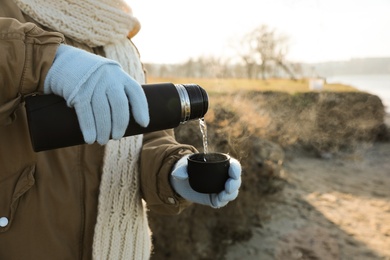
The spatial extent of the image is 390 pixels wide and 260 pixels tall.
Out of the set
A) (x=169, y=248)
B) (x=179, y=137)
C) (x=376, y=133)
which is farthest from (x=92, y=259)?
(x=376, y=133)

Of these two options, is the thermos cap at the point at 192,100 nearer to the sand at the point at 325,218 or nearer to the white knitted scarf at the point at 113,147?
the white knitted scarf at the point at 113,147

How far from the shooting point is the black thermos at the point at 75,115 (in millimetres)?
753

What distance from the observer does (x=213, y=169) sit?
40.3 inches

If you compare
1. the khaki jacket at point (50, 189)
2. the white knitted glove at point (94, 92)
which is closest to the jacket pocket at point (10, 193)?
the khaki jacket at point (50, 189)

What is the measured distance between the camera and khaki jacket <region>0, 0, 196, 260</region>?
3.34 feet

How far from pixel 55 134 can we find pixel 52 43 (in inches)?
7.5

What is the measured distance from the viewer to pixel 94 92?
0.75m

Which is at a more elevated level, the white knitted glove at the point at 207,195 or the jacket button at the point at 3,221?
the white knitted glove at the point at 207,195

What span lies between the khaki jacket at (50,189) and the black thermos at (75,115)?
0.06 meters

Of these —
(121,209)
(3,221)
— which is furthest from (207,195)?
(3,221)

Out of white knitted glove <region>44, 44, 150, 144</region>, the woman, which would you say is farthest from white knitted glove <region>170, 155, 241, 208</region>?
white knitted glove <region>44, 44, 150, 144</region>

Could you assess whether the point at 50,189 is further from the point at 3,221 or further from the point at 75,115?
the point at 75,115

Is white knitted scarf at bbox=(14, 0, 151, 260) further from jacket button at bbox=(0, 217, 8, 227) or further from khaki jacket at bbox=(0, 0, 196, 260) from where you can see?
jacket button at bbox=(0, 217, 8, 227)

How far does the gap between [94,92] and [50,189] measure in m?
0.48
